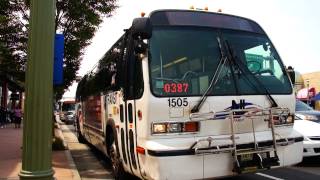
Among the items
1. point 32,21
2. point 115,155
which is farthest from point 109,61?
point 32,21

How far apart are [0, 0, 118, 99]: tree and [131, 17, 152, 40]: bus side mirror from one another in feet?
28.1

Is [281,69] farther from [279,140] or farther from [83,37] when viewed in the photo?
[83,37]

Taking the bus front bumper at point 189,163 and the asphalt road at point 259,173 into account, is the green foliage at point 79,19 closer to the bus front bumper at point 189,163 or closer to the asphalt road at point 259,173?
the asphalt road at point 259,173

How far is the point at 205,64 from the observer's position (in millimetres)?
7008

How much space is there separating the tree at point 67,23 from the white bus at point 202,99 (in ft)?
24.2

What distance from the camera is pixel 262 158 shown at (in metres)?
6.79

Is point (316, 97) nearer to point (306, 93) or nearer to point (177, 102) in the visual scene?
point (306, 93)

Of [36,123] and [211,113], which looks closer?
[36,123]

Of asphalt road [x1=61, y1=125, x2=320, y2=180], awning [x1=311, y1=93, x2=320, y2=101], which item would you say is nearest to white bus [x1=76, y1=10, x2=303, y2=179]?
asphalt road [x1=61, y1=125, x2=320, y2=180]

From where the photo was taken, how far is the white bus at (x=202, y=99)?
649 cm

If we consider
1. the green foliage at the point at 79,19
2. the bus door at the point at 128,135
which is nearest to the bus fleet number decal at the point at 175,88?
the bus door at the point at 128,135

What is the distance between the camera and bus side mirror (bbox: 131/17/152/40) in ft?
21.3

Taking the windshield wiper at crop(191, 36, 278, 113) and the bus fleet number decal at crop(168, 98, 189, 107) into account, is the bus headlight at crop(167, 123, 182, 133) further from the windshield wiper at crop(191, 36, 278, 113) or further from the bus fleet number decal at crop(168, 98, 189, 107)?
the windshield wiper at crop(191, 36, 278, 113)

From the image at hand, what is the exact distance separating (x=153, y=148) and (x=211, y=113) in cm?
100
